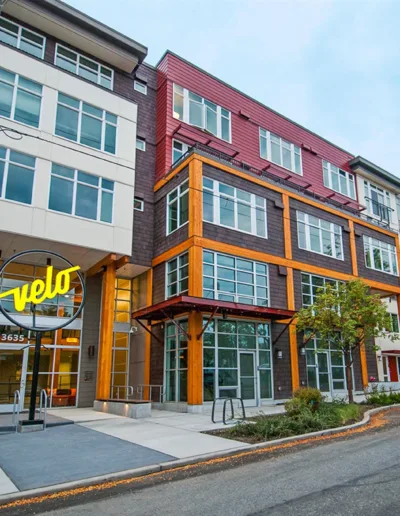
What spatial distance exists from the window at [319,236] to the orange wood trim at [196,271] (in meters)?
6.56

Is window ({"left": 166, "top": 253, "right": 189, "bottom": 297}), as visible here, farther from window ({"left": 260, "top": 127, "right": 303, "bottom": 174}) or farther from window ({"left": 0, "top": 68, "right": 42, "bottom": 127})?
window ({"left": 260, "top": 127, "right": 303, "bottom": 174})

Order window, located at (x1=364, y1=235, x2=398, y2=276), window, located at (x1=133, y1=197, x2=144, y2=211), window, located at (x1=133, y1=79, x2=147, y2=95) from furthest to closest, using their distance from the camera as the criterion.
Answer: window, located at (x1=364, y1=235, x2=398, y2=276), window, located at (x1=133, y1=79, x2=147, y2=95), window, located at (x1=133, y1=197, x2=144, y2=211)

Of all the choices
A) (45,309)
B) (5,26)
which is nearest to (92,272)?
(45,309)

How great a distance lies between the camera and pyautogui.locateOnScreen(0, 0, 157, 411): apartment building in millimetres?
15508

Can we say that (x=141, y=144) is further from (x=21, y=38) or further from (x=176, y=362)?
(x=176, y=362)

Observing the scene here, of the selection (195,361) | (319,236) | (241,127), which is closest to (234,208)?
(319,236)

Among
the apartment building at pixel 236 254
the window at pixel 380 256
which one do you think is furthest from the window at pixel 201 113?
the window at pixel 380 256

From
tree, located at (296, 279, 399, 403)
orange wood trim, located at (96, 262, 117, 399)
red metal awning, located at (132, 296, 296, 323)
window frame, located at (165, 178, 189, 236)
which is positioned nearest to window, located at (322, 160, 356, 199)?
tree, located at (296, 279, 399, 403)

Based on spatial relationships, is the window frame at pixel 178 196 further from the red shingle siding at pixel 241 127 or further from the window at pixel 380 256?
the window at pixel 380 256

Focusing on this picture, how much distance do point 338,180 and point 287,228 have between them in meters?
10.0

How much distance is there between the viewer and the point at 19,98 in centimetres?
1599

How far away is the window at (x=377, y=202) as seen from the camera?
29422 millimetres

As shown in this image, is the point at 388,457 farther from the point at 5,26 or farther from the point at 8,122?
the point at 5,26

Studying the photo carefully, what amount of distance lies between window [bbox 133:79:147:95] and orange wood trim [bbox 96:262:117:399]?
9.29m
